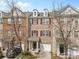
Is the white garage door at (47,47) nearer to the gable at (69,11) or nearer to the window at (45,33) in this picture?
the window at (45,33)

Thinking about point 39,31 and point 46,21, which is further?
point 39,31

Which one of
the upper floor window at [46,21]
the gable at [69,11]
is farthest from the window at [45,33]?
the gable at [69,11]

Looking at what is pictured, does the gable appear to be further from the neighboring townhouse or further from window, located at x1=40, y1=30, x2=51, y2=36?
window, located at x1=40, y1=30, x2=51, y2=36

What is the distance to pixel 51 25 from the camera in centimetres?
4481

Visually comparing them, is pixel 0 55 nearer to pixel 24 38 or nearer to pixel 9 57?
pixel 9 57

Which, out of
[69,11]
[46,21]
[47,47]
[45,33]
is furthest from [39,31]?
[69,11]

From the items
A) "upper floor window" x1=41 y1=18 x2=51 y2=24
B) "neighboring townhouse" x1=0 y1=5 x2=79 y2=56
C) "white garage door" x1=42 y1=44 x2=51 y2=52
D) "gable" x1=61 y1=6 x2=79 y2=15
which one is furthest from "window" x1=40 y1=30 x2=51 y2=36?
"gable" x1=61 y1=6 x2=79 y2=15

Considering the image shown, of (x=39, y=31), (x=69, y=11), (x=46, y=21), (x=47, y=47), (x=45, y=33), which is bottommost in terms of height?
(x=47, y=47)

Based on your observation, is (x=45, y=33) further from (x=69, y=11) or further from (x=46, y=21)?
(x=69, y=11)

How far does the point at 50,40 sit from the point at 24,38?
20.7 ft

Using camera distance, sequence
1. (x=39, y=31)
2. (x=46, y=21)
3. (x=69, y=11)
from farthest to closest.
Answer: (x=39, y=31) < (x=46, y=21) < (x=69, y=11)

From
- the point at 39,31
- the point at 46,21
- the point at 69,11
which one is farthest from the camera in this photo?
the point at 39,31

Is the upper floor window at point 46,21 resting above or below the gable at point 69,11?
below

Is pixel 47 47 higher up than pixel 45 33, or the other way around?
pixel 45 33
